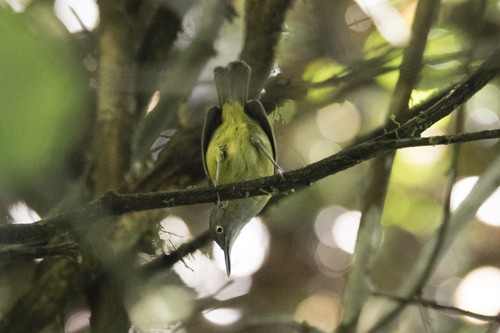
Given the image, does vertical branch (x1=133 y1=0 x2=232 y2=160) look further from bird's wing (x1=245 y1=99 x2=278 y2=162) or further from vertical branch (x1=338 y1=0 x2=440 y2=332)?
vertical branch (x1=338 y1=0 x2=440 y2=332)

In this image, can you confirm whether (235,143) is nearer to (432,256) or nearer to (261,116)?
(261,116)

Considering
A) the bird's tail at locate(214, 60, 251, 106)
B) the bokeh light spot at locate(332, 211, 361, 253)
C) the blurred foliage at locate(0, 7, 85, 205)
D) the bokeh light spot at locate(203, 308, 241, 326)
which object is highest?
the bird's tail at locate(214, 60, 251, 106)

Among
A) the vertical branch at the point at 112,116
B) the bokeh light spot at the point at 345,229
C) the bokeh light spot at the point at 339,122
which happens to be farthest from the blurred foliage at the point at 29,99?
the bokeh light spot at the point at 345,229

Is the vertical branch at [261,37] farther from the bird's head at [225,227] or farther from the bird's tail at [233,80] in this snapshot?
the bird's head at [225,227]

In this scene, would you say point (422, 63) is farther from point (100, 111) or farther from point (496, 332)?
point (100, 111)

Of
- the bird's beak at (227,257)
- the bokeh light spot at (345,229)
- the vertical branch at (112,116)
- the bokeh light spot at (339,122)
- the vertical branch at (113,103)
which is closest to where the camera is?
the vertical branch at (112,116)

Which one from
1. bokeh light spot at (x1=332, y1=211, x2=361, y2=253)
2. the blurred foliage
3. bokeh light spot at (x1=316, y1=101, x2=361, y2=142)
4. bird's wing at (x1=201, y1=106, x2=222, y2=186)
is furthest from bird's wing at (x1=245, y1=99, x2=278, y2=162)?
the blurred foliage

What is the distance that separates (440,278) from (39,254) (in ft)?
5.22

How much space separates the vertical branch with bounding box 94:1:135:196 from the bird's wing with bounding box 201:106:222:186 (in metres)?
0.23

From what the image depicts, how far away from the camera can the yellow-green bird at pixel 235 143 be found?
161 centimetres

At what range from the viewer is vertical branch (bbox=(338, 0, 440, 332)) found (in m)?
1.46

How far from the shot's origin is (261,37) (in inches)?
69.1

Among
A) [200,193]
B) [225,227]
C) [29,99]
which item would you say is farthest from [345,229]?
[29,99]

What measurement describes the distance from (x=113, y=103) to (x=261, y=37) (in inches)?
21.1
